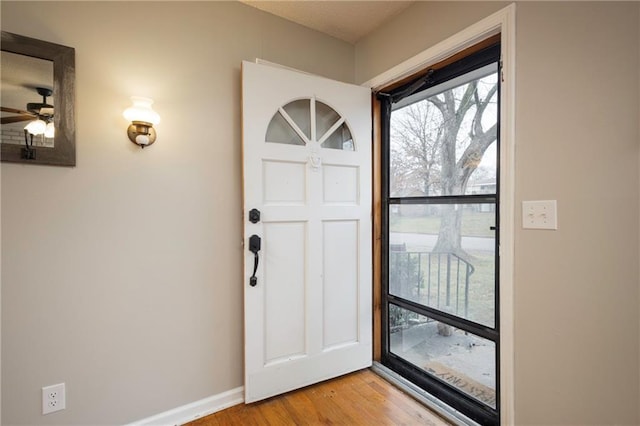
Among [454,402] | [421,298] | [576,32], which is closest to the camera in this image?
[576,32]

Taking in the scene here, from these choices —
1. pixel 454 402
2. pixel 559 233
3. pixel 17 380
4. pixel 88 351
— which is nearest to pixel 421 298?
pixel 454 402

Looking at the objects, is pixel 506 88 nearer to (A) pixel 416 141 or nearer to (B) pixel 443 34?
(B) pixel 443 34

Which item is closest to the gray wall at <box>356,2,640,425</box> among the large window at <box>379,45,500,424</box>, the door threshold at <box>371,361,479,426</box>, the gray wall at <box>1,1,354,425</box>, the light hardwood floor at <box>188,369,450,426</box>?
the large window at <box>379,45,500,424</box>

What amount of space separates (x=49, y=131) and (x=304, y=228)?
1.33 metres

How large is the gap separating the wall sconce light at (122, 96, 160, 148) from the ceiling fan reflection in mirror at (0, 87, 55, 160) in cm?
29

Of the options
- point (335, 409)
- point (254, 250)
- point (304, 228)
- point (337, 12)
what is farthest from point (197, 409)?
point (337, 12)

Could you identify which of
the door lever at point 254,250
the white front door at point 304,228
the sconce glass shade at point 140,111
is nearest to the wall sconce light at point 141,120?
the sconce glass shade at point 140,111

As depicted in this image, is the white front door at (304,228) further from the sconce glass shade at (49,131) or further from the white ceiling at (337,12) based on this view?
the sconce glass shade at (49,131)

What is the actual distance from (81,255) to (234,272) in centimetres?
74

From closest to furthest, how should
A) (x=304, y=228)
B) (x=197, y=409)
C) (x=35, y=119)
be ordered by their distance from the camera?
(x=35, y=119) → (x=197, y=409) → (x=304, y=228)

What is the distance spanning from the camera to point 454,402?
1.75 meters

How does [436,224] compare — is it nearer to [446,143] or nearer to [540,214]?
[446,143]

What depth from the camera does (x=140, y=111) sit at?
1454 mm

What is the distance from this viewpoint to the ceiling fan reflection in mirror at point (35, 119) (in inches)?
50.0
